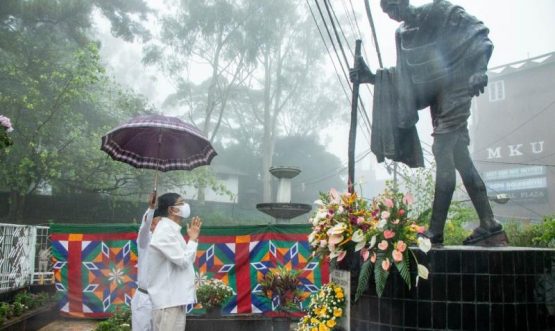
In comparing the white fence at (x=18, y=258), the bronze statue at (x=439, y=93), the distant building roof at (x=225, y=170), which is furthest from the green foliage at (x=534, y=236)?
the distant building roof at (x=225, y=170)

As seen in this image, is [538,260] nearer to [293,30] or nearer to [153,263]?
[153,263]

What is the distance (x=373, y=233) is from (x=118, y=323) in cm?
518

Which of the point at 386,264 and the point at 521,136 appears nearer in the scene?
the point at 386,264

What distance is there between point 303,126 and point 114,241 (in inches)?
1106

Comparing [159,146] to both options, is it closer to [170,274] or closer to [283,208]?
[170,274]

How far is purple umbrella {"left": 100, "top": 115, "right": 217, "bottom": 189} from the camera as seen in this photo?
5273 millimetres

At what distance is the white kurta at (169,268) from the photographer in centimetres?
415

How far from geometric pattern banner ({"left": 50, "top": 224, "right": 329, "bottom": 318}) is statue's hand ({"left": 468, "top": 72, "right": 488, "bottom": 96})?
5.31 m

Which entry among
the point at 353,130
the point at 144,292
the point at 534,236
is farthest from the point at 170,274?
the point at 534,236

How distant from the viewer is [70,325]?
909cm

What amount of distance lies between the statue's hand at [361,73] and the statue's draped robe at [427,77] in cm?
13

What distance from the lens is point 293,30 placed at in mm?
31797

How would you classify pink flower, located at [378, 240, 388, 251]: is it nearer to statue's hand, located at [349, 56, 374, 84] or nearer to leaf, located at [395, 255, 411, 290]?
leaf, located at [395, 255, 411, 290]

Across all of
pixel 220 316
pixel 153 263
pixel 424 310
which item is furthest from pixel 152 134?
pixel 220 316
